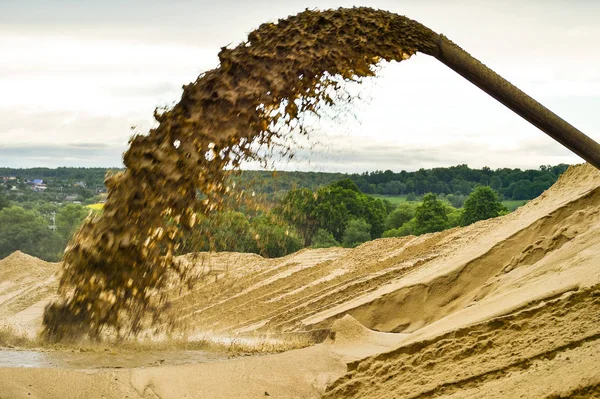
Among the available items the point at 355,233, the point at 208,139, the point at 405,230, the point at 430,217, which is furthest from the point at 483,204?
the point at 208,139

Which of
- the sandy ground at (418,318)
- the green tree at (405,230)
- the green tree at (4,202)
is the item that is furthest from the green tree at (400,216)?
the green tree at (4,202)

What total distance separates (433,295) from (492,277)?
849 mm

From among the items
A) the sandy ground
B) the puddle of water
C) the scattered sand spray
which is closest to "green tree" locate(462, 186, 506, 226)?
the sandy ground

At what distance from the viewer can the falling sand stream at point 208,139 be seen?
4.92 meters

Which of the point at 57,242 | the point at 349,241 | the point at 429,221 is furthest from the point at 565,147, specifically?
the point at 57,242

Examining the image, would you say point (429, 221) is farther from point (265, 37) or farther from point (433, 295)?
point (265, 37)

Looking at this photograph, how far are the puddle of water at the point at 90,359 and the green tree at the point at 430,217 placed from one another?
10.2 meters

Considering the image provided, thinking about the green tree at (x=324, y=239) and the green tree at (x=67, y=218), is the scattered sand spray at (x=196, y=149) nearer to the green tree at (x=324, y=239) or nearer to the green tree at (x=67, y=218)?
the green tree at (x=324, y=239)

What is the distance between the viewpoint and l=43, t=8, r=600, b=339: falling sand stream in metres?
4.92

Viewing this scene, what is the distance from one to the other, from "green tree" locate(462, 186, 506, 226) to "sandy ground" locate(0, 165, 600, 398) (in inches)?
176

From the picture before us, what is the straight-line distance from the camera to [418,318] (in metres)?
8.77

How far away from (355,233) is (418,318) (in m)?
9.42

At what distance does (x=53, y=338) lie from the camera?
546cm

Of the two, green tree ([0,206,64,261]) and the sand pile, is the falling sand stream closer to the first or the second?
the sand pile
